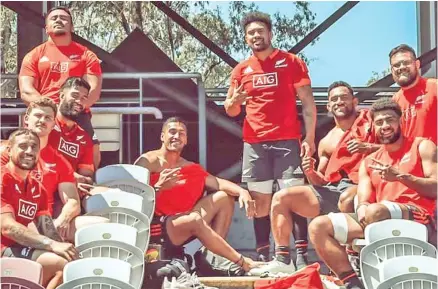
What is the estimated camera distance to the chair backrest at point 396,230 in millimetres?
4332

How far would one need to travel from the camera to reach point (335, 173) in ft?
15.4

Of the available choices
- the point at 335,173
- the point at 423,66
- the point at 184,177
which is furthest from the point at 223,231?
the point at 423,66

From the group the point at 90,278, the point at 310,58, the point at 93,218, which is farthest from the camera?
the point at 310,58

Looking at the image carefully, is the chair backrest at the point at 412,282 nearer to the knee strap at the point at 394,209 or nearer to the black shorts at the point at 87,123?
the knee strap at the point at 394,209

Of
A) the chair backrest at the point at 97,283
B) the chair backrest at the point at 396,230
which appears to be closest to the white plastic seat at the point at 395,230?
the chair backrest at the point at 396,230

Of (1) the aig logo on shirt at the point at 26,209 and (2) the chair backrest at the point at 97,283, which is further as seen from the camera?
(1) the aig logo on shirt at the point at 26,209

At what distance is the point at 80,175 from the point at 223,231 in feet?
2.42

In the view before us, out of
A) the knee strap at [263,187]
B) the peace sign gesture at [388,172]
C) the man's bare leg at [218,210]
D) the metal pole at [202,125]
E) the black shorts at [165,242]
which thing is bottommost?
the black shorts at [165,242]

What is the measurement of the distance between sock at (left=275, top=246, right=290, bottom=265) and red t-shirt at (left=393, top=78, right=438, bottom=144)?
30.9 inches

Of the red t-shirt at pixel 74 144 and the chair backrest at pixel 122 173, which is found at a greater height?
the red t-shirt at pixel 74 144

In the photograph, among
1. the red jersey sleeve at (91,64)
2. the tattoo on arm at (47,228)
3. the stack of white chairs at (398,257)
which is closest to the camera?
the stack of white chairs at (398,257)

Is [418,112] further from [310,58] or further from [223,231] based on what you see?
[223,231]

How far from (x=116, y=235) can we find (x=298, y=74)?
1.18m

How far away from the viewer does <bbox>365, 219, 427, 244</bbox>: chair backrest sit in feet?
14.2
